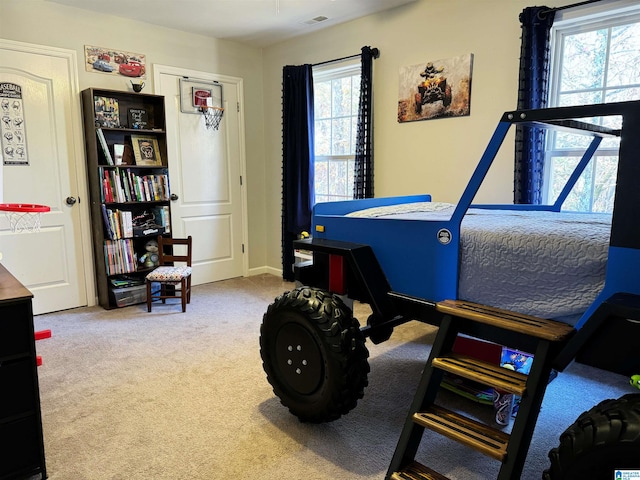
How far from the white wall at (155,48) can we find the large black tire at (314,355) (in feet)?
10.2

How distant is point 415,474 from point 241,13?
3.79 meters

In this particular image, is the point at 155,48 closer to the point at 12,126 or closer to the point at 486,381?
the point at 12,126

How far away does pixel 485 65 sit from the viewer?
10.4ft

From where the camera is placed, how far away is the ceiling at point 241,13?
3604 mm

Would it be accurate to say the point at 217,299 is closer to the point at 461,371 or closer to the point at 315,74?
the point at 315,74

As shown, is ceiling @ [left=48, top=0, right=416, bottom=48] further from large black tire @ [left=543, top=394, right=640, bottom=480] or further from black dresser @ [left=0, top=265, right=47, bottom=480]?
large black tire @ [left=543, top=394, right=640, bottom=480]

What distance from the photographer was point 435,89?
3471 mm

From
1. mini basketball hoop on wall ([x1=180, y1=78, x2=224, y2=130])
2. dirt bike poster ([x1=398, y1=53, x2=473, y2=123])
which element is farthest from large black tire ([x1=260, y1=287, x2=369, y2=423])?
mini basketball hoop on wall ([x1=180, y1=78, x2=224, y2=130])

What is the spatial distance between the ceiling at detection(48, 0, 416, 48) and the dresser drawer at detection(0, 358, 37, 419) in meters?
3.12

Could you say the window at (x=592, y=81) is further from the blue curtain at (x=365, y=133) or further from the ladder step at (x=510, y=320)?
the ladder step at (x=510, y=320)

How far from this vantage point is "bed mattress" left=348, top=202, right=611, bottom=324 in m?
1.48

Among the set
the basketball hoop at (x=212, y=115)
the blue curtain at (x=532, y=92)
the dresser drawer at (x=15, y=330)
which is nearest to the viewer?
the dresser drawer at (x=15, y=330)

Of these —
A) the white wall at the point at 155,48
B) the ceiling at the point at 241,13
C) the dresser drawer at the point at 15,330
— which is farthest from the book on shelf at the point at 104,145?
the dresser drawer at the point at 15,330

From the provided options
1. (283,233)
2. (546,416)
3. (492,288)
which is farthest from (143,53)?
(546,416)
